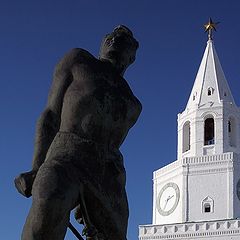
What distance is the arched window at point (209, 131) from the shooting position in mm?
62709

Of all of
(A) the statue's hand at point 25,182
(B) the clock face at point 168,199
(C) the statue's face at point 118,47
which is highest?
(B) the clock face at point 168,199

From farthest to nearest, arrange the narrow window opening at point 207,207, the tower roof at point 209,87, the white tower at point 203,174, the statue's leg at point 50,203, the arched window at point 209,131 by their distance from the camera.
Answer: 1. the tower roof at point 209,87
2. the arched window at point 209,131
3. the narrow window opening at point 207,207
4. the white tower at point 203,174
5. the statue's leg at point 50,203

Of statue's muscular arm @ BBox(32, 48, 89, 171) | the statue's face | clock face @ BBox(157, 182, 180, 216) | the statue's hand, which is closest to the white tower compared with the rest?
clock face @ BBox(157, 182, 180, 216)

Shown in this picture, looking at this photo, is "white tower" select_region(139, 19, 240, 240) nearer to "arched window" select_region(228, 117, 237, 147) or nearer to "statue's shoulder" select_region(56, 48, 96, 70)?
"arched window" select_region(228, 117, 237, 147)

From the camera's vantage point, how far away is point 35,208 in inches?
228

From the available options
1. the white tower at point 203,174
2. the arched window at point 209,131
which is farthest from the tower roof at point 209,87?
the arched window at point 209,131

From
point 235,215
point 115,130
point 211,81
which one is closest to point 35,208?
point 115,130

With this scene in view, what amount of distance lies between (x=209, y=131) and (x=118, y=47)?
5746cm

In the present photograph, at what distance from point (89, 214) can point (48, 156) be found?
21.8 inches

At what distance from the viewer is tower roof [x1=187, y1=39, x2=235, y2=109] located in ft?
208

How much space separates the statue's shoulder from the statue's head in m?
0.33

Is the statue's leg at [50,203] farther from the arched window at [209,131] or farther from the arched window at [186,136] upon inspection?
the arched window at [186,136]

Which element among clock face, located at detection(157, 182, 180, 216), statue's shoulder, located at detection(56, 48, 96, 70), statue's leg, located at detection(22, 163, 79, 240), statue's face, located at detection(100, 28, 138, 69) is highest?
clock face, located at detection(157, 182, 180, 216)

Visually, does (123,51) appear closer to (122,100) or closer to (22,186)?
(122,100)
